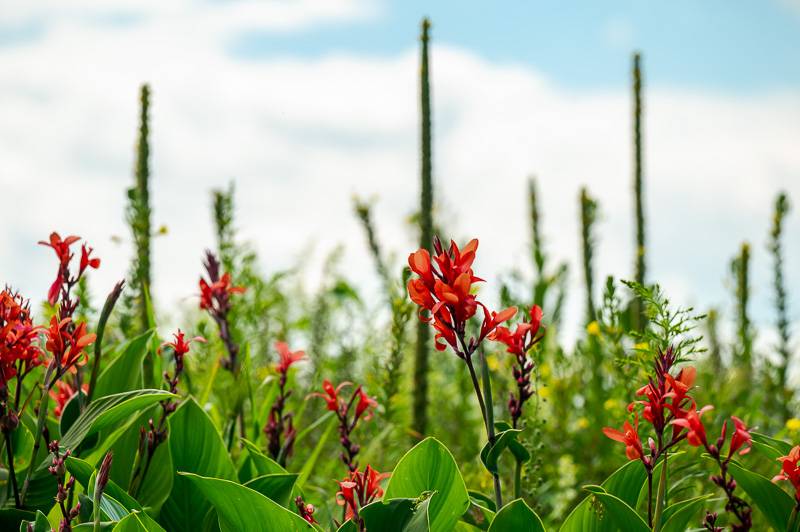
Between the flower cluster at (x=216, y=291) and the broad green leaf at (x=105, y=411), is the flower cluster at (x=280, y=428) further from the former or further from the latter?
the broad green leaf at (x=105, y=411)

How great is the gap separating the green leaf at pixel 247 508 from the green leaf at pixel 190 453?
0.34 metres

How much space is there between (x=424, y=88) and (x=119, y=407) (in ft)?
A: 6.92

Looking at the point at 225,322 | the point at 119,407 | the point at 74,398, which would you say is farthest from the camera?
the point at 225,322

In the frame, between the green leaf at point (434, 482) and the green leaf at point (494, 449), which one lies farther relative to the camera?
the green leaf at point (434, 482)

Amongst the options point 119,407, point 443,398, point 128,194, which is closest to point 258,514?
point 119,407

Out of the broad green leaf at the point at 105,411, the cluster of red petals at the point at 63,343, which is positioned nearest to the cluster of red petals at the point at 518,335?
the broad green leaf at the point at 105,411

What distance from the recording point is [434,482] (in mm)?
1580

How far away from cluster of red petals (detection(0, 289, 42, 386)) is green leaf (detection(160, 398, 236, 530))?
342 millimetres

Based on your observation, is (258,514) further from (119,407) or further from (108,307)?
(108,307)

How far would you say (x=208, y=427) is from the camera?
1.83 m

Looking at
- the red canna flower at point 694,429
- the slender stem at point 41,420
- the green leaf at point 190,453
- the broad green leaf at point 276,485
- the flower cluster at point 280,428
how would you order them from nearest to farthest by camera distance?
the red canna flower at point 694,429 < the slender stem at point 41,420 < the broad green leaf at point 276,485 < the green leaf at point 190,453 < the flower cluster at point 280,428

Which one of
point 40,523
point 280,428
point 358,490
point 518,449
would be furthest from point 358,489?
point 280,428

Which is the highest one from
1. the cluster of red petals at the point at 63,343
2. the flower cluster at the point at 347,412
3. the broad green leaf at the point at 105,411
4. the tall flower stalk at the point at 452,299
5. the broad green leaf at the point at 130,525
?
the tall flower stalk at the point at 452,299

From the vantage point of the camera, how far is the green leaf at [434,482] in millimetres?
1547
